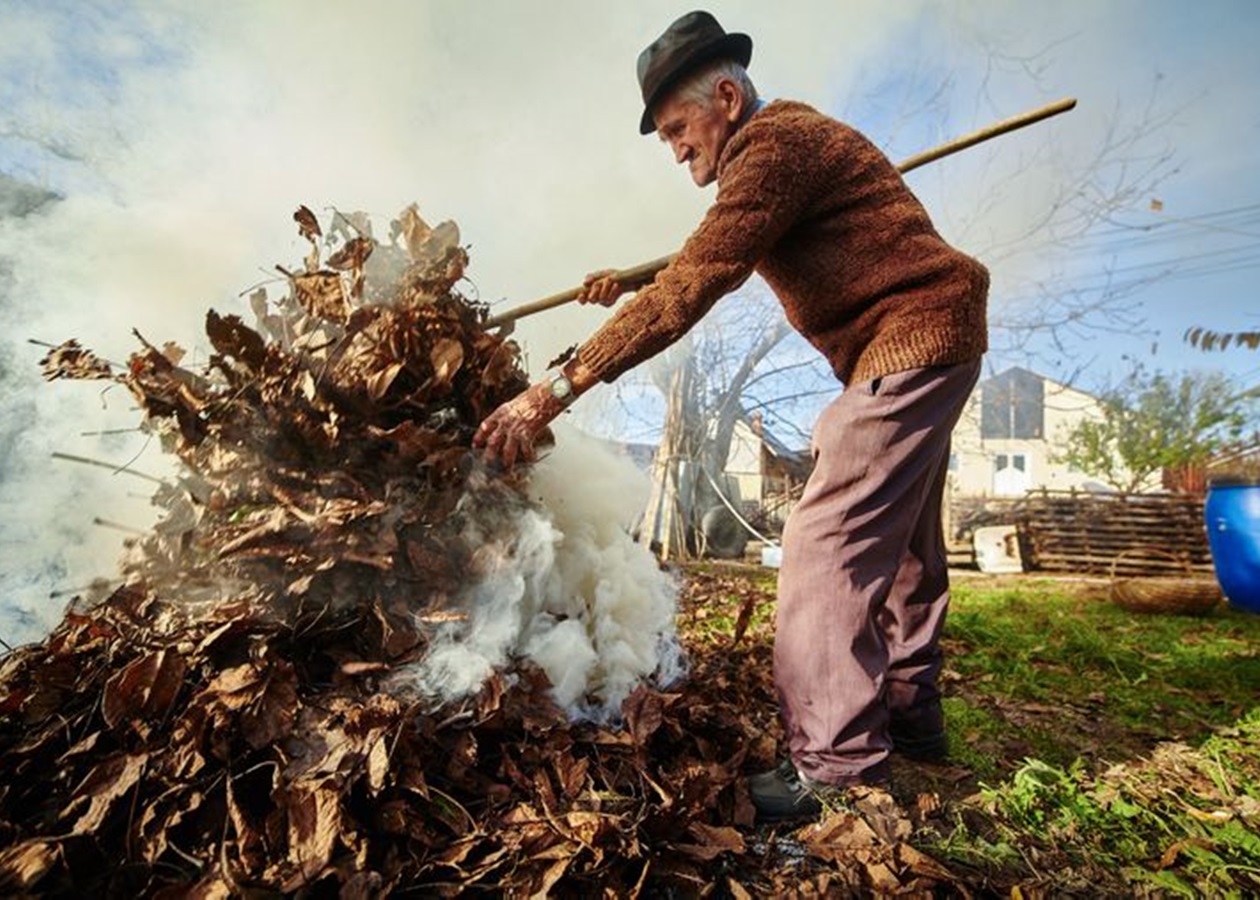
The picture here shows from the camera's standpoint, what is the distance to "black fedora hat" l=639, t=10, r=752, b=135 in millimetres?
2080

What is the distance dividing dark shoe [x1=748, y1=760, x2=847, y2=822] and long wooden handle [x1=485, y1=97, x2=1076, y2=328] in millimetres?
1962

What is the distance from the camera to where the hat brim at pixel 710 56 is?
6.82 ft

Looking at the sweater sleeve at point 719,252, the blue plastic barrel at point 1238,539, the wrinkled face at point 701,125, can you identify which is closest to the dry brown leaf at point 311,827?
the sweater sleeve at point 719,252

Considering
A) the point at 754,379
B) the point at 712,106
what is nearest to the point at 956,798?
the point at 712,106

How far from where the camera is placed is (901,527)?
6.10 ft

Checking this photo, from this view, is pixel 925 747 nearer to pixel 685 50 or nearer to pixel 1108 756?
pixel 1108 756

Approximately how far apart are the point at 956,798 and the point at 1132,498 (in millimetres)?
11499

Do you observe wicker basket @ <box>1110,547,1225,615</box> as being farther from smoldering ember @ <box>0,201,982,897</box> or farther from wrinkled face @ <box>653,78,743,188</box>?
wrinkled face @ <box>653,78,743,188</box>

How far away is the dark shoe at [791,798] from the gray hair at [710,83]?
2.24 m

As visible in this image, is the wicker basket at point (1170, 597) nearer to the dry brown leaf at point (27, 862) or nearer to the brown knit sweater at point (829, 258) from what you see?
the brown knit sweater at point (829, 258)

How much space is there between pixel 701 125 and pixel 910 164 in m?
1.36

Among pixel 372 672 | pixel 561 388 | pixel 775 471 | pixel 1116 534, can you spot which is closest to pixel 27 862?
pixel 372 672

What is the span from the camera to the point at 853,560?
1.81 m

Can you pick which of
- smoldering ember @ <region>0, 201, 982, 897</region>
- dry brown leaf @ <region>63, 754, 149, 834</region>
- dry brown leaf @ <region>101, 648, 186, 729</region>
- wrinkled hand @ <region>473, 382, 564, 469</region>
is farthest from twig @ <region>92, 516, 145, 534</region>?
wrinkled hand @ <region>473, 382, 564, 469</region>
